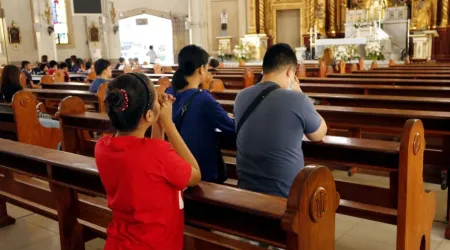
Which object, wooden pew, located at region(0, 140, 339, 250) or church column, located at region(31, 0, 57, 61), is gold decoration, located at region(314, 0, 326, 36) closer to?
church column, located at region(31, 0, 57, 61)

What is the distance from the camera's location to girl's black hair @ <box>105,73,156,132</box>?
1.61 m

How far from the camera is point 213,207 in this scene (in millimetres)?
1839

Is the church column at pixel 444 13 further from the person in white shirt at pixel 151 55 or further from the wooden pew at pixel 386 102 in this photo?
the wooden pew at pixel 386 102

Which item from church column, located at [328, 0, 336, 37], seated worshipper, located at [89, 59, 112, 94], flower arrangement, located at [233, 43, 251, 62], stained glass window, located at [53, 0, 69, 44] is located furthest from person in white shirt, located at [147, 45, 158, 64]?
seated worshipper, located at [89, 59, 112, 94]

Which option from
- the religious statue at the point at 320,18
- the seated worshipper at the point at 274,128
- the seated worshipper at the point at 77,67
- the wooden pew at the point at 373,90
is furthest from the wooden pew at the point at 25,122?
the religious statue at the point at 320,18

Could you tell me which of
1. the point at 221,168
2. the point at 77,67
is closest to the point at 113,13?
the point at 77,67

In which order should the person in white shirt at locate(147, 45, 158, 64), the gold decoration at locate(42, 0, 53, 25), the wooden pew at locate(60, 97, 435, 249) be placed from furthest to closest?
the person in white shirt at locate(147, 45, 158, 64)
the gold decoration at locate(42, 0, 53, 25)
the wooden pew at locate(60, 97, 435, 249)

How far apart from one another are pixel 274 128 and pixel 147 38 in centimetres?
2097

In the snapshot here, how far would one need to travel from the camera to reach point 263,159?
2.19 meters

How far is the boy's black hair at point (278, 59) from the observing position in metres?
2.26

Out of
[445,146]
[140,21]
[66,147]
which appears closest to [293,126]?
[445,146]

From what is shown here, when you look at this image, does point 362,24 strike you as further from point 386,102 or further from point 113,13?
point 386,102

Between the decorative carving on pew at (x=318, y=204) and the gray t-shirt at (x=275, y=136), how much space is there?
1.96 feet

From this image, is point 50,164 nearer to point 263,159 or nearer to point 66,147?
point 263,159
